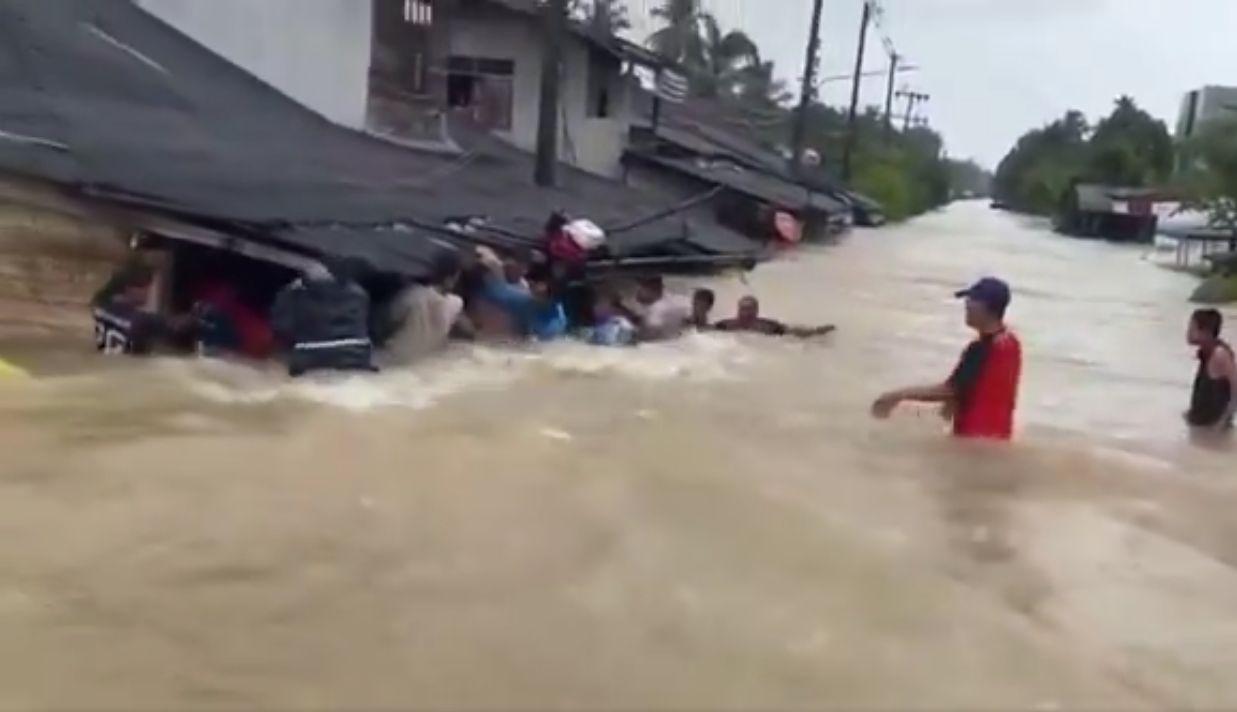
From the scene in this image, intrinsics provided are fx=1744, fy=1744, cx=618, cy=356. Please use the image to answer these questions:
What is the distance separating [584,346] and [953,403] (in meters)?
6.77

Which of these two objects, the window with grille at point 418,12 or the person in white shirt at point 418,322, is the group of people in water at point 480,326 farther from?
the window with grille at point 418,12

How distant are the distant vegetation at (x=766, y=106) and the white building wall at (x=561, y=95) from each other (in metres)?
16.5

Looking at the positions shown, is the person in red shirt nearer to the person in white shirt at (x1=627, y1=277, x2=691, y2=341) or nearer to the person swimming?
the person in white shirt at (x1=627, y1=277, x2=691, y2=341)

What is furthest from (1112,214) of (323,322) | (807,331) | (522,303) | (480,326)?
(323,322)

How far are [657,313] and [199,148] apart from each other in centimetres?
445

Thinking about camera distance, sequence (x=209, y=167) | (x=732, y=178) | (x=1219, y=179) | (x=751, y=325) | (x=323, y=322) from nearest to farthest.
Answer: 1. (x=323, y=322)
2. (x=209, y=167)
3. (x=751, y=325)
4. (x=732, y=178)
5. (x=1219, y=179)

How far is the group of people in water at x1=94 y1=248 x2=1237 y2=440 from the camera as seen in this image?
26.0 feet

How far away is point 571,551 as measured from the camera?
684 centimetres

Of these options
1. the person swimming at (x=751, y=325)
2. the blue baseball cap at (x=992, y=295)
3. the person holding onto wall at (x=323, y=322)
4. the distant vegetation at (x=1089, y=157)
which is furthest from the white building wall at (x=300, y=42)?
the distant vegetation at (x=1089, y=157)

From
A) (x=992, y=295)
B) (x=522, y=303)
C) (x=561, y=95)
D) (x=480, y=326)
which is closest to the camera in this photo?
(x=992, y=295)

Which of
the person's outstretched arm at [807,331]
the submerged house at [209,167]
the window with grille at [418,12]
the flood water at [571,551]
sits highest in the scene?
the window with grille at [418,12]

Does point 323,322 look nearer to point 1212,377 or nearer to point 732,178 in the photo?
point 1212,377

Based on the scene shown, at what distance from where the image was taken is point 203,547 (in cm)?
652

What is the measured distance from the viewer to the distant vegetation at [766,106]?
56.9m
